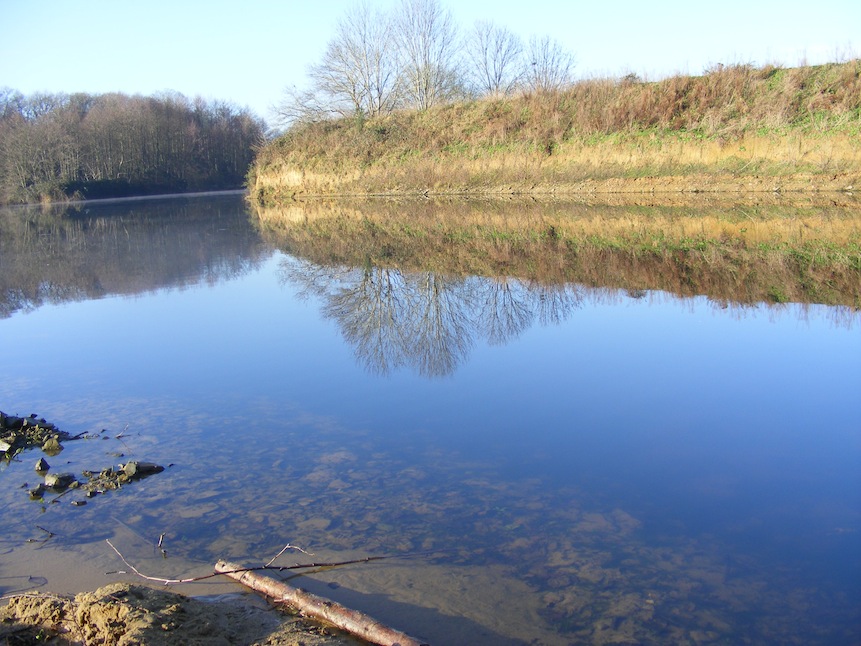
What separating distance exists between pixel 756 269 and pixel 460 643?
9.19 metres

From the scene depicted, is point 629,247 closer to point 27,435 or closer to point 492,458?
point 492,458

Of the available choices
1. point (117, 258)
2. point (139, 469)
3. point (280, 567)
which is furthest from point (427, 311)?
point (117, 258)

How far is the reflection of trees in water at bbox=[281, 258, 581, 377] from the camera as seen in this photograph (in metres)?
7.70

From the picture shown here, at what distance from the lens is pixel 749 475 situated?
4.54 meters

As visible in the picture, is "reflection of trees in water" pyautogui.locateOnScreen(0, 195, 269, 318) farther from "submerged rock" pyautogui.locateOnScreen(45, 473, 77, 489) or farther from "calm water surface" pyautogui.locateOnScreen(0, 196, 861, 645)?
"submerged rock" pyautogui.locateOnScreen(45, 473, 77, 489)

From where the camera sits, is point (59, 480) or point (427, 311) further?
point (427, 311)

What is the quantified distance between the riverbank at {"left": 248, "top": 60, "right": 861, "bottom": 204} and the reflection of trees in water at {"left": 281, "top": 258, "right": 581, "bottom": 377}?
14.8 metres

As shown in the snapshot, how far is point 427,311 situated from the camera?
9.41 metres

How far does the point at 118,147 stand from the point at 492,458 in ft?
201

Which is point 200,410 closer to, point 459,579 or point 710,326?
point 459,579

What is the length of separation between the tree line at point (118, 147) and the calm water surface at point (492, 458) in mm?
38442

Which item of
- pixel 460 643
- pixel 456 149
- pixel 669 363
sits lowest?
pixel 460 643

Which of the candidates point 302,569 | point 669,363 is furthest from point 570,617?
point 669,363

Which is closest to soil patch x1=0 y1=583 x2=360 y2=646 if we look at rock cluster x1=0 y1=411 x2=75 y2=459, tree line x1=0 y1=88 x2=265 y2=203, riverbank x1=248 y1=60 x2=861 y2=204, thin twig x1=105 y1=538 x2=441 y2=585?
thin twig x1=105 y1=538 x2=441 y2=585
